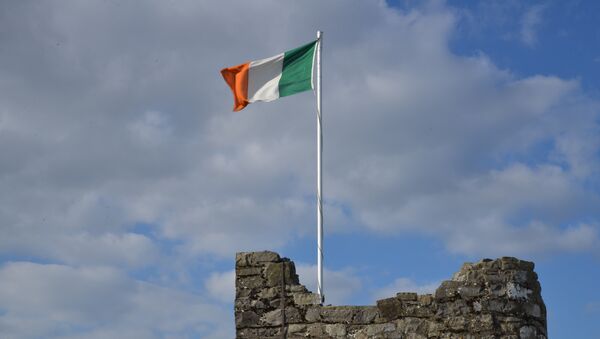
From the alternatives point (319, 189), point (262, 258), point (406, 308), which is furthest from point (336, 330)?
point (319, 189)

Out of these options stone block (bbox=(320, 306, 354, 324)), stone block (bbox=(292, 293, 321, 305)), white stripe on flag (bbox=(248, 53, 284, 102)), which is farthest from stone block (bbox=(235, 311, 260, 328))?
white stripe on flag (bbox=(248, 53, 284, 102))

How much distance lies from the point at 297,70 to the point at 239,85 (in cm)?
119

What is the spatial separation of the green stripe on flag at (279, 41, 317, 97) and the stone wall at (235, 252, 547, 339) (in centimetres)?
421

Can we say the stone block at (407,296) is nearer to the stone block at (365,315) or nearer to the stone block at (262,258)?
the stone block at (365,315)

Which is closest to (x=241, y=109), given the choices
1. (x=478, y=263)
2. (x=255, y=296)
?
(x=255, y=296)

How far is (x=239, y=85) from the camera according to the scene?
18609 mm

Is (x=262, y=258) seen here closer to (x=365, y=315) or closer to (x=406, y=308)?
(x=365, y=315)

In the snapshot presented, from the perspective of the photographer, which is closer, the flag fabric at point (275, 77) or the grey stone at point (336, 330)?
the grey stone at point (336, 330)

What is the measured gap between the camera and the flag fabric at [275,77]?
59.7 feet

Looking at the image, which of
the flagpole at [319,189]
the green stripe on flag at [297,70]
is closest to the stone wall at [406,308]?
the flagpole at [319,189]

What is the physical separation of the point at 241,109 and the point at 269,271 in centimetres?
468

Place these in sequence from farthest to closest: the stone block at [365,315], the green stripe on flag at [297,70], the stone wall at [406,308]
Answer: the green stripe on flag at [297,70] < the stone block at [365,315] < the stone wall at [406,308]

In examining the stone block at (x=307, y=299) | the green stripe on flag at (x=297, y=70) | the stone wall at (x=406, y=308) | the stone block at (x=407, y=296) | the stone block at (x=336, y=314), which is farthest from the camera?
the green stripe on flag at (x=297, y=70)

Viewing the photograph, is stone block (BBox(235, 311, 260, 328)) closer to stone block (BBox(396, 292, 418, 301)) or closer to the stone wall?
the stone wall
